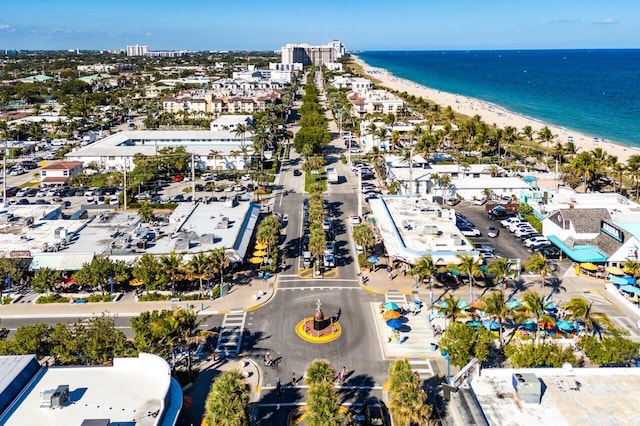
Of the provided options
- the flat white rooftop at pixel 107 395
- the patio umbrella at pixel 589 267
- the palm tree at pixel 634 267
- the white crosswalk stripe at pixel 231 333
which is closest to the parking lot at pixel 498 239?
the patio umbrella at pixel 589 267

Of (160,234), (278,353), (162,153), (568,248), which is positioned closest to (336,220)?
(160,234)

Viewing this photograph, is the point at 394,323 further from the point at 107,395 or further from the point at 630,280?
the point at 630,280

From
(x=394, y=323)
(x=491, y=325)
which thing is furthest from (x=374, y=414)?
(x=491, y=325)

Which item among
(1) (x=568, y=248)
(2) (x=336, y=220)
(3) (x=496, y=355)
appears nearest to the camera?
(3) (x=496, y=355)

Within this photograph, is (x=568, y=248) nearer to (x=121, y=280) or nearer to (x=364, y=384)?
(x=364, y=384)

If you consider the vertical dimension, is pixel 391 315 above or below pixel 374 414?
above

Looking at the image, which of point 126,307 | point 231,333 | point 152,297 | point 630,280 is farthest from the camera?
point 630,280
